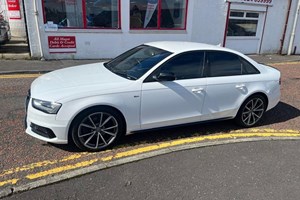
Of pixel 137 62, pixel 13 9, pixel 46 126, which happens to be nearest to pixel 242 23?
pixel 137 62

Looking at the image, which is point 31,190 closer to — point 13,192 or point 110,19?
point 13,192

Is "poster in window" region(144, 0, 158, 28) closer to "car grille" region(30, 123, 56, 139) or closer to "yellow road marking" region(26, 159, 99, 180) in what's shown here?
"car grille" region(30, 123, 56, 139)

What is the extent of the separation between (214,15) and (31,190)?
10824 millimetres

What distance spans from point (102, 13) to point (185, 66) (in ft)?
22.1

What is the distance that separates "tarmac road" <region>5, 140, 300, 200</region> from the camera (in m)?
2.94

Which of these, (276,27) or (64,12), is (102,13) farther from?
(276,27)

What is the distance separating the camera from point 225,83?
438 cm

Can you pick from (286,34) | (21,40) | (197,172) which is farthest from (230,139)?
(286,34)

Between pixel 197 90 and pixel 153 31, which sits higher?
pixel 153 31

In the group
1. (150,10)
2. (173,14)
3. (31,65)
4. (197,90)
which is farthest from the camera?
(173,14)

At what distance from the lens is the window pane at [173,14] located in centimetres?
1088

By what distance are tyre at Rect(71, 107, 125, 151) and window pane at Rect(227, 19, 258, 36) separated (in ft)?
34.0

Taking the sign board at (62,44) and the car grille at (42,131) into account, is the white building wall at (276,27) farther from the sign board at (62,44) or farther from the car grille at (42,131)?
the car grille at (42,131)

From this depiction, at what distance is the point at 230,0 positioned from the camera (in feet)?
38.5
